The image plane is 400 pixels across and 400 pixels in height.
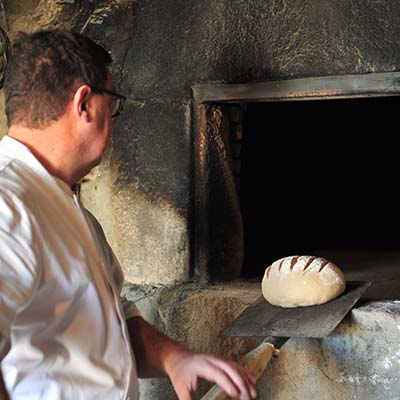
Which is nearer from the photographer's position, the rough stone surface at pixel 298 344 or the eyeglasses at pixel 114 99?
the eyeglasses at pixel 114 99

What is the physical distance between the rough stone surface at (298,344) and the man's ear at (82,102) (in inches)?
31.0

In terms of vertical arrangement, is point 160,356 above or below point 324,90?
below

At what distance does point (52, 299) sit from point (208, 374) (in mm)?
243

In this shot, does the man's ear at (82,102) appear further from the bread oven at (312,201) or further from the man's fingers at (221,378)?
the bread oven at (312,201)

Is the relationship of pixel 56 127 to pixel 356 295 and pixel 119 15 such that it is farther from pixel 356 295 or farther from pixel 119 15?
pixel 119 15

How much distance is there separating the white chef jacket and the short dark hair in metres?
0.05

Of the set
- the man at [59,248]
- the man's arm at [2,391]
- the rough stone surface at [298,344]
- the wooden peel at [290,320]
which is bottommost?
the rough stone surface at [298,344]

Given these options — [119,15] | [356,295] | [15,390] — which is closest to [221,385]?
[15,390]

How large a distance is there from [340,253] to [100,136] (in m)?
1.53

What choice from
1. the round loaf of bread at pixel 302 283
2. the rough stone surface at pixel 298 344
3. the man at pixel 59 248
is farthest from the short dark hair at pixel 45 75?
the rough stone surface at pixel 298 344

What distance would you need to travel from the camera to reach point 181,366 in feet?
3.23

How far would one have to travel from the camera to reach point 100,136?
936mm

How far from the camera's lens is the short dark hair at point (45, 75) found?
885mm

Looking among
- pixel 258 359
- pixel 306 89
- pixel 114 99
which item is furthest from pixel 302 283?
pixel 114 99
